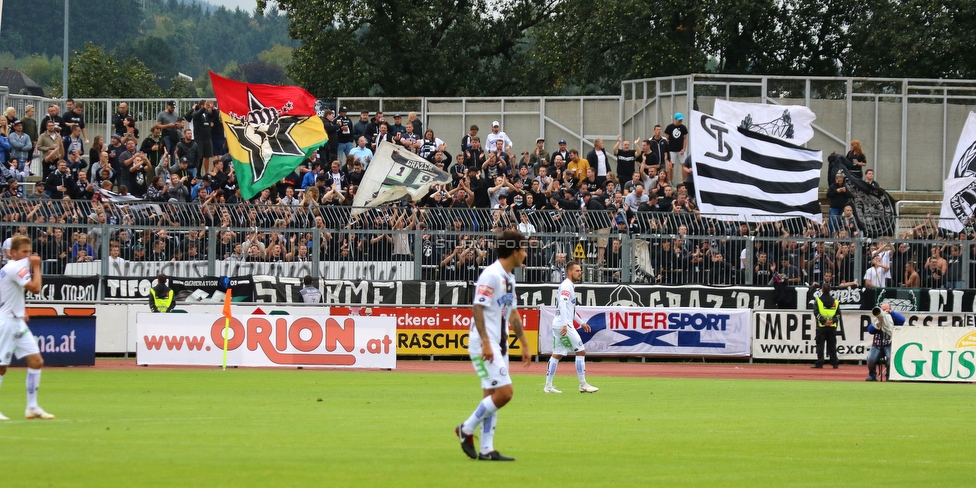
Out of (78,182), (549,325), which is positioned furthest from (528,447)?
(78,182)

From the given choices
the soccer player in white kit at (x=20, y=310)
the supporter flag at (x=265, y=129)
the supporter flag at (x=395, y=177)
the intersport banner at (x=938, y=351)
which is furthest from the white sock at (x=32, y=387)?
the intersport banner at (x=938, y=351)

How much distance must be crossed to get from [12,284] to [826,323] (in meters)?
19.7

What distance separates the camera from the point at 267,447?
11.7m

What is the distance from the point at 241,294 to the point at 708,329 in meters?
11.2

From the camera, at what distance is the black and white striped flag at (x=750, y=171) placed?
98.2 feet

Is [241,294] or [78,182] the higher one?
[78,182]

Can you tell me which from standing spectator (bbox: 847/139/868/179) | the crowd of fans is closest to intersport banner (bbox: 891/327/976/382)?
the crowd of fans

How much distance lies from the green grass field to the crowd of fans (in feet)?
22.1

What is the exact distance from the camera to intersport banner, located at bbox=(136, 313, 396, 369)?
24.8 m

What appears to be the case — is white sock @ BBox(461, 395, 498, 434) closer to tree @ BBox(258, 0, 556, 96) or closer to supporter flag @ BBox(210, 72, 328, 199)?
supporter flag @ BBox(210, 72, 328, 199)

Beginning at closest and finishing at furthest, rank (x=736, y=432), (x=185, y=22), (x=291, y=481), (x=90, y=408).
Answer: (x=291, y=481), (x=736, y=432), (x=90, y=408), (x=185, y=22)

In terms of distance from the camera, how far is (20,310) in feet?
46.8

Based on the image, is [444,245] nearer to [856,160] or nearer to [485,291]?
[856,160]

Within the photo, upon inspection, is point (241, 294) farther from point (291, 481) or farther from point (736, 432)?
point (291, 481)
